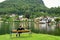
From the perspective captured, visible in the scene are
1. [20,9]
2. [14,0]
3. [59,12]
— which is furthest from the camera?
[14,0]

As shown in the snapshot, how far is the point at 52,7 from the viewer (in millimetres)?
143875

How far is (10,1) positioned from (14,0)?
11905 millimetres

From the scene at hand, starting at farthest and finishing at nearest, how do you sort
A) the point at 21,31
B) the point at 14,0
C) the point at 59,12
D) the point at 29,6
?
the point at 14,0, the point at 29,6, the point at 59,12, the point at 21,31

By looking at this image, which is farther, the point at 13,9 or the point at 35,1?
the point at 35,1

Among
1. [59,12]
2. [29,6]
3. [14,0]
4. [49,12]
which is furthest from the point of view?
[14,0]

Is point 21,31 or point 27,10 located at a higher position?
point 27,10

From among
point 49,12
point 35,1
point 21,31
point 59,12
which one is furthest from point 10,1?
point 21,31

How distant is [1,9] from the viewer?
522 ft

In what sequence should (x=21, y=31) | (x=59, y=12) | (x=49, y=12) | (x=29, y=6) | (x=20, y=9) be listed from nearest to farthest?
(x=21, y=31)
(x=59, y=12)
(x=49, y=12)
(x=20, y=9)
(x=29, y=6)

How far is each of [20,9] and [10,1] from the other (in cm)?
2311

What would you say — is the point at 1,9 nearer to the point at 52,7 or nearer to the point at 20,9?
the point at 20,9

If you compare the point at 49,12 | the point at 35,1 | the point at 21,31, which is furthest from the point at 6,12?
the point at 21,31

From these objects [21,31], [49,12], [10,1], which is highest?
[10,1]

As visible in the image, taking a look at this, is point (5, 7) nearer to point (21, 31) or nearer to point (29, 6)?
point (29, 6)
